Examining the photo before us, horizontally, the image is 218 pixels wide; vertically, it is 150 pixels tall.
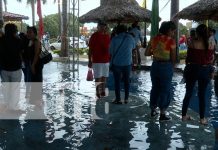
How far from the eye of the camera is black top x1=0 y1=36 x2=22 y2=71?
7078 millimetres

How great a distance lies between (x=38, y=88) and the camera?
→ 7.89 meters

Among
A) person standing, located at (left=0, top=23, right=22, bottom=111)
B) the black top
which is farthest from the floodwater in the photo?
the black top

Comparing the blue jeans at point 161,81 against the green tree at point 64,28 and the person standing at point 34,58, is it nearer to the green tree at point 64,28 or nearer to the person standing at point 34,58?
the person standing at point 34,58

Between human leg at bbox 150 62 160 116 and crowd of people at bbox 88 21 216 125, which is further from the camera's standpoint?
human leg at bbox 150 62 160 116

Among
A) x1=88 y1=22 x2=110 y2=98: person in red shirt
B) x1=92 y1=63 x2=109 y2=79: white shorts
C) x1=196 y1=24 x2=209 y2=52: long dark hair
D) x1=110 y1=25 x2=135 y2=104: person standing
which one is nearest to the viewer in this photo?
x1=196 y1=24 x2=209 y2=52: long dark hair

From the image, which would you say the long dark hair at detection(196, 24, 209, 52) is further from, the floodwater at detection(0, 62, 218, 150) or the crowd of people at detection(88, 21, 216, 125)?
the floodwater at detection(0, 62, 218, 150)

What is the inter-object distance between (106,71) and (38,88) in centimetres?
157

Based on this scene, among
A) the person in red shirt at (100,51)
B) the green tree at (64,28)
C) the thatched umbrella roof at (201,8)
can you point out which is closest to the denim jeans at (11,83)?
the person in red shirt at (100,51)

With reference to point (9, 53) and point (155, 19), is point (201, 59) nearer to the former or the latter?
point (155, 19)

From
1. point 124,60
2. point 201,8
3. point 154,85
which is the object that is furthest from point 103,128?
point 201,8

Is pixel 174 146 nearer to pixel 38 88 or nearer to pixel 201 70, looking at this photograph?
pixel 201 70

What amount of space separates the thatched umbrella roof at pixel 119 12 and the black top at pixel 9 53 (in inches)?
244

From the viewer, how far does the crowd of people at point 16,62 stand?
23.2 ft

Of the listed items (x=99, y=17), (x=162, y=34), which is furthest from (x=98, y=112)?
(x=99, y=17)
